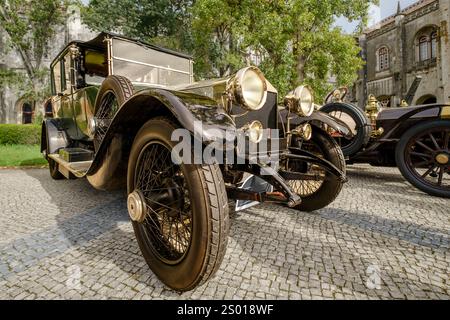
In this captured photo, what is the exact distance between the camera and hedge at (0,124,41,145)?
10734 mm

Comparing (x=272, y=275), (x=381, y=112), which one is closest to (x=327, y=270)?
(x=272, y=275)

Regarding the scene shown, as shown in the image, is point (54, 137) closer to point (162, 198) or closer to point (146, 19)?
point (162, 198)

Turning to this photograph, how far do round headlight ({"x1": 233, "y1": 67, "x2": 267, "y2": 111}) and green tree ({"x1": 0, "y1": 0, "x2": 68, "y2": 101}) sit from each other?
15486 mm

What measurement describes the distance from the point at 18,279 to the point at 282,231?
2.00 meters

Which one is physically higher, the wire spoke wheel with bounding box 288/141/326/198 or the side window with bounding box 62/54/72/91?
the side window with bounding box 62/54/72/91

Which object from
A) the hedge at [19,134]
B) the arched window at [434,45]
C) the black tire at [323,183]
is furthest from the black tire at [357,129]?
the arched window at [434,45]

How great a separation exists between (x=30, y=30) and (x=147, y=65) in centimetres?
1513

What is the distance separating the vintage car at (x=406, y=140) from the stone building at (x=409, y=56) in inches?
451

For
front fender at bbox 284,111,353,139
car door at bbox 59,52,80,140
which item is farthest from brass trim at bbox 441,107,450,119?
car door at bbox 59,52,80,140

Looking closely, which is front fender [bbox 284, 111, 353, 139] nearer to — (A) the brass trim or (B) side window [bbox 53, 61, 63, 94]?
(A) the brass trim
